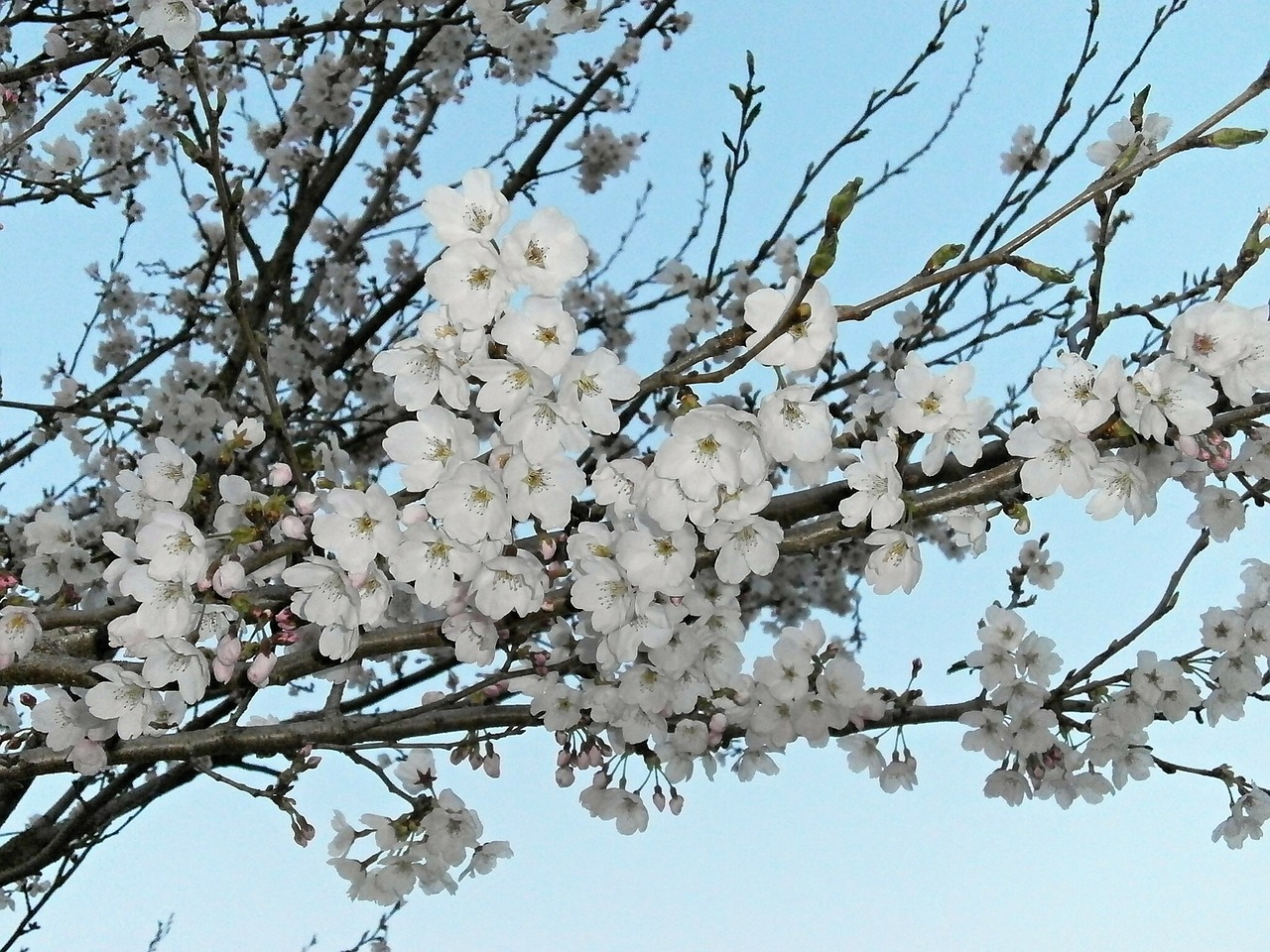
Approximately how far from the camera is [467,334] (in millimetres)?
1551

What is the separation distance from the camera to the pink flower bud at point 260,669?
1878mm

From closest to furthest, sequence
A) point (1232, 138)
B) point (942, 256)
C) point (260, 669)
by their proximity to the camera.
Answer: point (942, 256) < point (1232, 138) < point (260, 669)

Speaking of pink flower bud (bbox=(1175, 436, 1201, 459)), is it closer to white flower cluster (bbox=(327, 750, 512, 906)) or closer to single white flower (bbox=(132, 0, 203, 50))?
white flower cluster (bbox=(327, 750, 512, 906))

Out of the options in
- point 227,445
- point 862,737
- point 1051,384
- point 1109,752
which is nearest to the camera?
point 1051,384

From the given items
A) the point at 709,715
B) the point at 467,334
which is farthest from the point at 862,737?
the point at 467,334

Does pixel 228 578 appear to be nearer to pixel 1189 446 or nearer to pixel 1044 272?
pixel 1044 272

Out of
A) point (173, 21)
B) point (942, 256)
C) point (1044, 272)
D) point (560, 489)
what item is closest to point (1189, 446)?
point (1044, 272)

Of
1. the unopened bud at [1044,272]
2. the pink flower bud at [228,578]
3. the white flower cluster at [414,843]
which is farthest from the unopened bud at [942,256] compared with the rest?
the white flower cluster at [414,843]

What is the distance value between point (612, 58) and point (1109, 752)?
12.8 ft

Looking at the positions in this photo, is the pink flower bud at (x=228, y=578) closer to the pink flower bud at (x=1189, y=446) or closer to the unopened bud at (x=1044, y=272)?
the unopened bud at (x=1044, y=272)

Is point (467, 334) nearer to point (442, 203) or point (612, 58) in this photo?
point (442, 203)

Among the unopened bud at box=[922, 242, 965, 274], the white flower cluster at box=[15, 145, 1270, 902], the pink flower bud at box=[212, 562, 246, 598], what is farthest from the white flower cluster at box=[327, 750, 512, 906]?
the unopened bud at box=[922, 242, 965, 274]

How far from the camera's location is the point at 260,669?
1.88 metres

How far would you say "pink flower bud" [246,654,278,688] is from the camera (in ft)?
6.16
